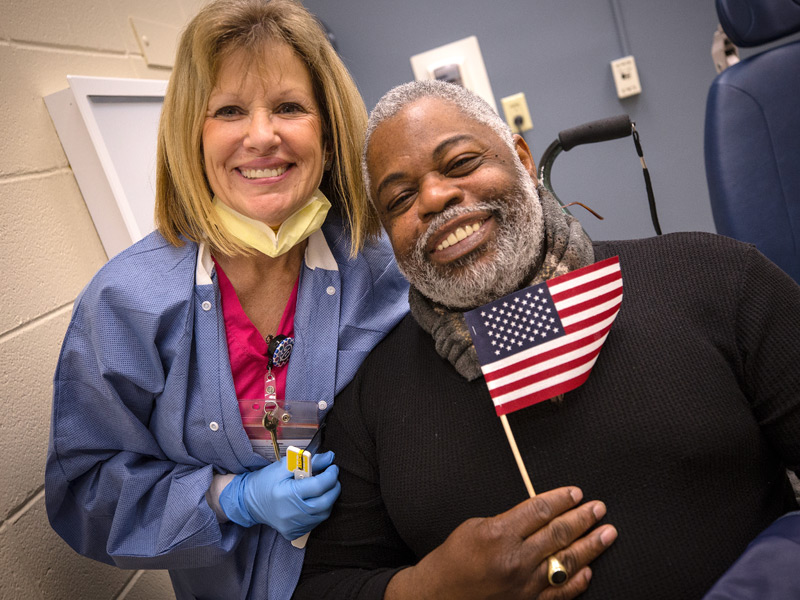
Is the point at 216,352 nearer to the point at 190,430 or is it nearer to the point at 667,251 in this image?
the point at 190,430

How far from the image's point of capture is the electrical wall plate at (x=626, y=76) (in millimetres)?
2566

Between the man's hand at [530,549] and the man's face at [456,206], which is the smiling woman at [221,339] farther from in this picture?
the man's hand at [530,549]

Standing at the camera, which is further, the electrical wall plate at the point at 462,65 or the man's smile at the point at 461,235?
the electrical wall plate at the point at 462,65

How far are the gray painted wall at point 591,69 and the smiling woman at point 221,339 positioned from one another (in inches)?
63.2

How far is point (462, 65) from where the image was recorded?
2721mm

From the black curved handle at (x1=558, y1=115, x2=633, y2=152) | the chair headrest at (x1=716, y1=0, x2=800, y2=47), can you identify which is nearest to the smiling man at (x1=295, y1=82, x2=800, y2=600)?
the black curved handle at (x1=558, y1=115, x2=633, y2=152)

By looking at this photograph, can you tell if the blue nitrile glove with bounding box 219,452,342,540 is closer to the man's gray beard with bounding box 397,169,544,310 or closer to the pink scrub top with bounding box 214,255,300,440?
the pink scrub top with bounding box 214,255,300,440

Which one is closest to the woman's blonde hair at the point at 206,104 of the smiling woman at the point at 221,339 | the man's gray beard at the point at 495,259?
the smiling woman at the point at 221,339

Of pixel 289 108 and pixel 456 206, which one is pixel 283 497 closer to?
pixel 456 206

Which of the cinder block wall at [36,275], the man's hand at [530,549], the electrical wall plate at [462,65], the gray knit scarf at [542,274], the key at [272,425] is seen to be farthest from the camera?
the electrical wall plate at [462,65]

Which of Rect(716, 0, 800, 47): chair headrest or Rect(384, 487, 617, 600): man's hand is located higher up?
Rect(716, 0, 800, 47): chair headrest

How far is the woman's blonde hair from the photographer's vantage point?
121 centimetres

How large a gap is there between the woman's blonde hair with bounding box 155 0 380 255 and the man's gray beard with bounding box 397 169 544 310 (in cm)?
28

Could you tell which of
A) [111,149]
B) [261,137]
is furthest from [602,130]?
[111,149]
